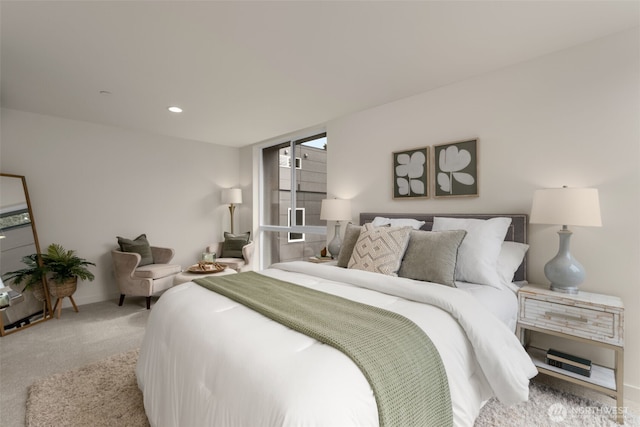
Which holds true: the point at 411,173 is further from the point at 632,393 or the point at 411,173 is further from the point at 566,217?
the point at 632,393

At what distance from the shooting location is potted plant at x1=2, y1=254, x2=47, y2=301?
3.19 meters

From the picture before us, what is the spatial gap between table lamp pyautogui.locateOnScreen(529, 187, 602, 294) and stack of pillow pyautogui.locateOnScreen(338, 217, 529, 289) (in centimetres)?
26

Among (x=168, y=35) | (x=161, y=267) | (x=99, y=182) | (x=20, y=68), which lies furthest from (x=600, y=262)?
(x=99, y=182)

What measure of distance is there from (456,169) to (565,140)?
2.61 feet

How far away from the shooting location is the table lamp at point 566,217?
184cm

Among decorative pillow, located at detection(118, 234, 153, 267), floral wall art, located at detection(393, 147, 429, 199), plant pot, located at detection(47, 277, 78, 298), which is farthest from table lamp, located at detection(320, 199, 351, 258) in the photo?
plant pot, located at detection(47, 277, 78, 298)

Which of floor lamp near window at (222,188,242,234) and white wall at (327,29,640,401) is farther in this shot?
floor lamp near window at (222,188,242,234)

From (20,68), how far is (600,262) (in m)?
4.68

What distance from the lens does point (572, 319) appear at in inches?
73.1

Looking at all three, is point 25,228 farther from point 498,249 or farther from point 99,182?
point 498,249

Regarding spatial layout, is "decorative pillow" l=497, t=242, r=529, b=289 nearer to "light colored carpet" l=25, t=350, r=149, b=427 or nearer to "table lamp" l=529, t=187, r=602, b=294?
"table lamp" l=529, t=187, r=602, b=294

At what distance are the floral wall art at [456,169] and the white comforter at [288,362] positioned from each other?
52.8 inches

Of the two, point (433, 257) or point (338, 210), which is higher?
point (338, 210)

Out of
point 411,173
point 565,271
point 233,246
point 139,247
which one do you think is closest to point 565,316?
point 565,271
